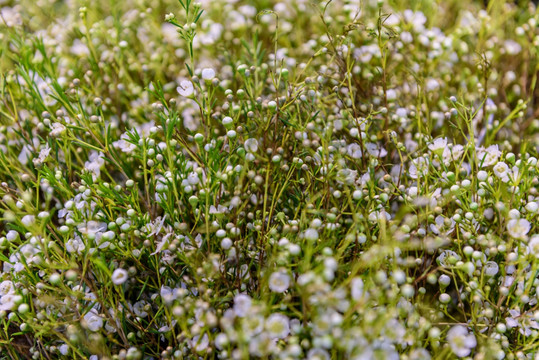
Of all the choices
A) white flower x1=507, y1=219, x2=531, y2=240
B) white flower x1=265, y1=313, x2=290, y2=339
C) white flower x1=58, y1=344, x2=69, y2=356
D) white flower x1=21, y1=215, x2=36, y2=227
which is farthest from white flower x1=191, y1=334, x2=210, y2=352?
white flower x1=507, y1=219, x2=531, y2=240

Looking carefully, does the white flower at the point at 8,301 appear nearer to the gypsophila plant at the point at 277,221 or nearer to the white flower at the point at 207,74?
the gypsophila plant at the point at 277,221

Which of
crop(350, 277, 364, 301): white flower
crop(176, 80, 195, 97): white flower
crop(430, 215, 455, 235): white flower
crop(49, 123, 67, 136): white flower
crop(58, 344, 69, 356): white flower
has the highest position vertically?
crop(176, 80, 195, 97): white flower

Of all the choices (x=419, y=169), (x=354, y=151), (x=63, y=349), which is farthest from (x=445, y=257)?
(x=63, y=349)

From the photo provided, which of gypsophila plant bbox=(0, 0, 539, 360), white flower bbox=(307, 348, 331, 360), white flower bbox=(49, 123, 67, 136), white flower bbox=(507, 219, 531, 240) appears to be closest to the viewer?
white flower bbox=(307, 348, 331, 360)

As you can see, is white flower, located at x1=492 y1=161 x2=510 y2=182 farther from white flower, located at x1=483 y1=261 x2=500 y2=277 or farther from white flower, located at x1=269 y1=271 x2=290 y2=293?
white flower, located at x1=269 y1=271 x2=290 y2=293

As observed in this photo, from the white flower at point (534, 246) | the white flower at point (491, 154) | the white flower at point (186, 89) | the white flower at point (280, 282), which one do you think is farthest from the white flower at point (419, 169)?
the white flower at point (186, 89)

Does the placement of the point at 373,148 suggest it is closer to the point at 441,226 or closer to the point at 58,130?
the point at 441,226

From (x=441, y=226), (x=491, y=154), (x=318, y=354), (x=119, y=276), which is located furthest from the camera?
(x=491, y=154)

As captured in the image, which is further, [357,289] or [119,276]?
[119,276]

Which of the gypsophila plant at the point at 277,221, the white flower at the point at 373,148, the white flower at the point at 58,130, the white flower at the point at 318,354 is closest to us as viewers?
the white flower at the point at 318,354
